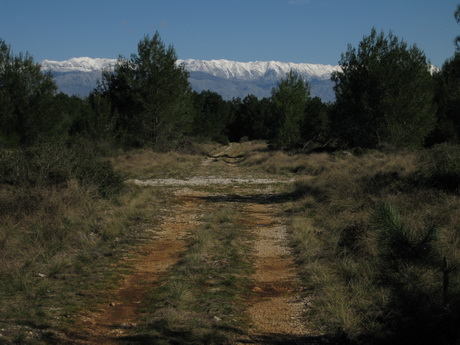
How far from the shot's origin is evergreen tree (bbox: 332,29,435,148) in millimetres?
26562

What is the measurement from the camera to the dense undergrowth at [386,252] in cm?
436

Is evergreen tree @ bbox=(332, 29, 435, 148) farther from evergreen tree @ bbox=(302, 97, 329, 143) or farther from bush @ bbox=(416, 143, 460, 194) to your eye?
evergreen tree @ bbox=(302, 97, 329, 143)

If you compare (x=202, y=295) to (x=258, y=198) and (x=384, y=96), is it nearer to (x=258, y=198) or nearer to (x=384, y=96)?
(x=258, y=198)

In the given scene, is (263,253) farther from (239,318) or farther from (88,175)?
(88,175)

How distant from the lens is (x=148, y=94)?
125 feet

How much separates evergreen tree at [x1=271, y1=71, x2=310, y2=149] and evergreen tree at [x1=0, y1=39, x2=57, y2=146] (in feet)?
63.4

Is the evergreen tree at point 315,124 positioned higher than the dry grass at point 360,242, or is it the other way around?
the evergreen tree at point 315,124

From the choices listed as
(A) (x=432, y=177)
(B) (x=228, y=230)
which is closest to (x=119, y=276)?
(B) (x=228, y=230)

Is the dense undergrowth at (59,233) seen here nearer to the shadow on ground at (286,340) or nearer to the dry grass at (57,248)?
the dry grass at (57,248)

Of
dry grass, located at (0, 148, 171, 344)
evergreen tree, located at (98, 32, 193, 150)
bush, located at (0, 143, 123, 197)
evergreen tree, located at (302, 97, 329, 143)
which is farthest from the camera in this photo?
evergreen tree, located at (302, 97, 329, 143)

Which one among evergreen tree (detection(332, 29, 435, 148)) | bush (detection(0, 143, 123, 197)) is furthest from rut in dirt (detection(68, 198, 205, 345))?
evergreen tree (detection(332, 29, 435, 148))

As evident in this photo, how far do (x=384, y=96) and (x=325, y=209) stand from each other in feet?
50.8

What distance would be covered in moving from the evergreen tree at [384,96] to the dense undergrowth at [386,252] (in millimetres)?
11094

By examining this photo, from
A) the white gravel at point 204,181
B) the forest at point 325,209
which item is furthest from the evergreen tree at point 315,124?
the white gravel at point 204,181
